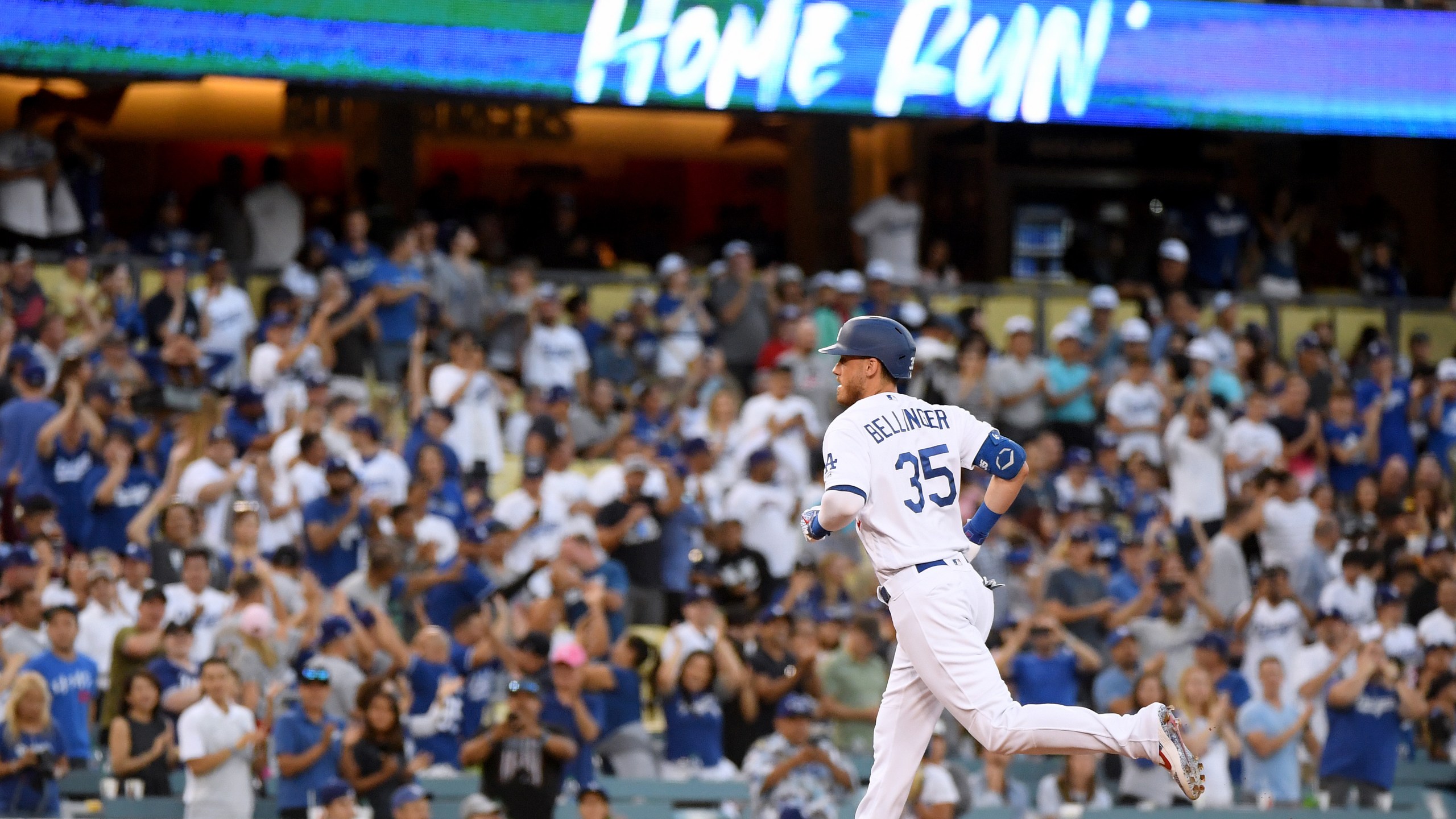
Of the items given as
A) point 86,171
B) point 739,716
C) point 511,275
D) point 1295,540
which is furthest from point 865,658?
point 86,171

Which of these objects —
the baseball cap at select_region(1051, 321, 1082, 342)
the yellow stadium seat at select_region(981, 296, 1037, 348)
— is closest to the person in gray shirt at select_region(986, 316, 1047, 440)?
the baseball cap at select_region(1051, 321, 1082, 342)

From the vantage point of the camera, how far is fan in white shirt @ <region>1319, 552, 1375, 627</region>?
44.0 ft

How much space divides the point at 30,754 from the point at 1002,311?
1014cm

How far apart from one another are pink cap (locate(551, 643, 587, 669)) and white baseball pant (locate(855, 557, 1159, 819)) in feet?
13.4

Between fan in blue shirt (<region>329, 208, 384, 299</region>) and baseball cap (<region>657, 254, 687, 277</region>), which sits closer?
fan in blue shirt (<region>329, 208, 384, 299</region>)

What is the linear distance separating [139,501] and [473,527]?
2.16m

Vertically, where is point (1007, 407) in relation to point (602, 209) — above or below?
below

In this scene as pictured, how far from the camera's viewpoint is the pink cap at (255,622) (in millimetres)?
10875

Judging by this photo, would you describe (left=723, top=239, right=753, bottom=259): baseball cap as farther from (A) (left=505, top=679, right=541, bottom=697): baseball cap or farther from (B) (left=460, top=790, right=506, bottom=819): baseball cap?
(B) (left=460, top=790, right=506, bottom=819): baseball cap

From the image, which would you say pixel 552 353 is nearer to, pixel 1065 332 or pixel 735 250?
pixel 735 250

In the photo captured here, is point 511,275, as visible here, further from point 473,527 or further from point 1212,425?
point 1212,425

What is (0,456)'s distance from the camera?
1270 centimetres

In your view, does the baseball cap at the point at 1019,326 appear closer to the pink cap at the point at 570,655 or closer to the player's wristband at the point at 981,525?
the pink cap at the point at 570,655

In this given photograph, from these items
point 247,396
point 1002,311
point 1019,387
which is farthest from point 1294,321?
point 247,396
